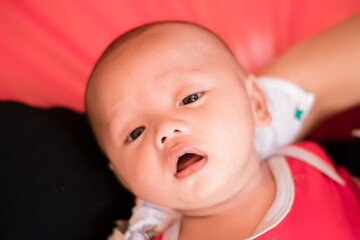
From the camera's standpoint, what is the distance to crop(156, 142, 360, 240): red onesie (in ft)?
1.85

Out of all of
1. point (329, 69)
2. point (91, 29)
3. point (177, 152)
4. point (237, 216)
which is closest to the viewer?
point (177, 152)

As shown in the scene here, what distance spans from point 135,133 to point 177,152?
12 cm

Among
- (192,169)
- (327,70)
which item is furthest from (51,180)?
(327,70)

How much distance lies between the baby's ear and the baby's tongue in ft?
0.63

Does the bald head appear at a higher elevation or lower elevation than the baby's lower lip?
higher

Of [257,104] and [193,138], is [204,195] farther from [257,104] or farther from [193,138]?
[257,104]

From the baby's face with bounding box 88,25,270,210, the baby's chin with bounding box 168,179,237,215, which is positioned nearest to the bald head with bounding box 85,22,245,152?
the baby's face with bounding box 88,25,270,210

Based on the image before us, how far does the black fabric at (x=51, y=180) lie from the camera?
0.60m

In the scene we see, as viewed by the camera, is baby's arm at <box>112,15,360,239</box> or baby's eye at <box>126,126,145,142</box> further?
baby's arm at <box>112,15,360,239</box>

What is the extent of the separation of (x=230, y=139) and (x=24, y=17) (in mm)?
677

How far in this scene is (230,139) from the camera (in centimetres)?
55

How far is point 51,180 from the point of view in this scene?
2.11 feet

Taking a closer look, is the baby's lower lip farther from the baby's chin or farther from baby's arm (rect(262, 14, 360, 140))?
baby's arm (rect(262, 14, 360, 140))

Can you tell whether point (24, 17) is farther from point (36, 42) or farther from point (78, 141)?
point (78, 141)
